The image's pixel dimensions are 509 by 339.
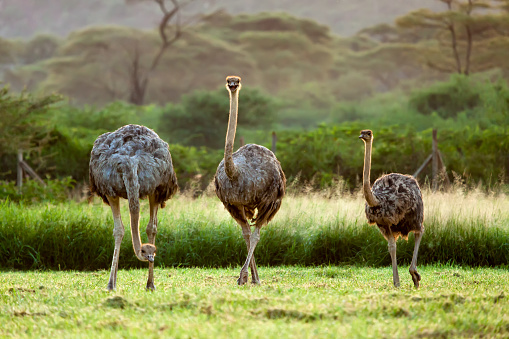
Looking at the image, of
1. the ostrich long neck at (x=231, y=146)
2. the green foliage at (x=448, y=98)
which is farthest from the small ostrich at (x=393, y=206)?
the green foliage at (x=448, y=98)

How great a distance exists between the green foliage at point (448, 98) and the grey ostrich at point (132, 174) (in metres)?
26.6

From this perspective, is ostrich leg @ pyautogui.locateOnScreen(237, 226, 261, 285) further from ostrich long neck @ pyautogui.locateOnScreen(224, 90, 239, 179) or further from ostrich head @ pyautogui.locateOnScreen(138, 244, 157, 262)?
ostrich head @ pyautogui.locateOnScreen(138, 244, 157, 262)

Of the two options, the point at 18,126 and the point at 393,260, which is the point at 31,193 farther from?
the point at 393,260

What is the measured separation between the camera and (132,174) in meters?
6.77

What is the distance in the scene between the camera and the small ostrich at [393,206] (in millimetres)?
7660

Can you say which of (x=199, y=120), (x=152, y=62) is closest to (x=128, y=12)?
(x=152, y=62)

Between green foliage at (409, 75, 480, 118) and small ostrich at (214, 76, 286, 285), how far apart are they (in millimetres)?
25469

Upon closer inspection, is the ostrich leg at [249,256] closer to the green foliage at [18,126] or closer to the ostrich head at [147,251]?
the ostrich head at [147,251]

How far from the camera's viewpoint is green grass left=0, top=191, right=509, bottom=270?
10.2 metres

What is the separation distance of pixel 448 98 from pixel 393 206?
88.3 ft

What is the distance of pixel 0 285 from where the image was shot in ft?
25.4

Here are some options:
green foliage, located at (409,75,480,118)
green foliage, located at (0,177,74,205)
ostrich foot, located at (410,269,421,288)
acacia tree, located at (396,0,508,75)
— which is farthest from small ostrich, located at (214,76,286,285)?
acacia tree, located at (396,0,508,75)

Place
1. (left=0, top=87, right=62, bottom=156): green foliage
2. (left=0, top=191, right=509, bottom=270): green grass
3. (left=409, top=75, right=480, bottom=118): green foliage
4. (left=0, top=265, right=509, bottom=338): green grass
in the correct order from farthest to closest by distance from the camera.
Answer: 1. (left=409, top=75, right=480, bottom=118): green foliage
2. (left=0, top=87, right=62, bottom=156): green foliage
3. (left=0, top=191, right=509, bottom=270): green grass
4. (left=0, top=265, right=509, bottom=338): green grass

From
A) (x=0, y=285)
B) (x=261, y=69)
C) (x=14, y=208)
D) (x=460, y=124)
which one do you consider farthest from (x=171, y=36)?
(x=0, y=285)
